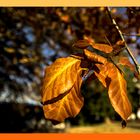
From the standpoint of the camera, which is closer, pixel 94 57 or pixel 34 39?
pixel 94 57

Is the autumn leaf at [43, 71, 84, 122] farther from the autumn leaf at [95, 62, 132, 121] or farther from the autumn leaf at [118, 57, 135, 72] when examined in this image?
the autumn leaf at [118, 57, 135, 72]

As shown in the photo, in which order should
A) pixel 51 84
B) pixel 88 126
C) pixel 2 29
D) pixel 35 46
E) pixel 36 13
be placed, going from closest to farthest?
pixel 51 84 < pixel 36 13 < pixel 2 29 < pixel 35 46 < pixel 88 126

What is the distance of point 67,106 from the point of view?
150 centimetres

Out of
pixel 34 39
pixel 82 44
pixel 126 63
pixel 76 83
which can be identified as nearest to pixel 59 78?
pixel 76 83

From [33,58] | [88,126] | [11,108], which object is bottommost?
[88,126]

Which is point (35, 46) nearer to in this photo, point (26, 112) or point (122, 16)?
point (122, 16)

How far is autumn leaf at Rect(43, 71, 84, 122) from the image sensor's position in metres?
1.48

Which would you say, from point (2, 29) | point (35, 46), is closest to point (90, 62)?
point (2, 29)

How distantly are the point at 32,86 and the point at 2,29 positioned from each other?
276 centimetres

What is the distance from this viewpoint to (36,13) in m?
9.16

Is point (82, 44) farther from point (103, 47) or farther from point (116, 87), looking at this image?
point (116, 87)

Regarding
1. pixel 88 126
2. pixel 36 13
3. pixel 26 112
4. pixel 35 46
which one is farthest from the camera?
pixel 88 126

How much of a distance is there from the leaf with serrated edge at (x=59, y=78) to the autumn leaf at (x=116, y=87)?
109 mm

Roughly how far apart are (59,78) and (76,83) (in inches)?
3.1
